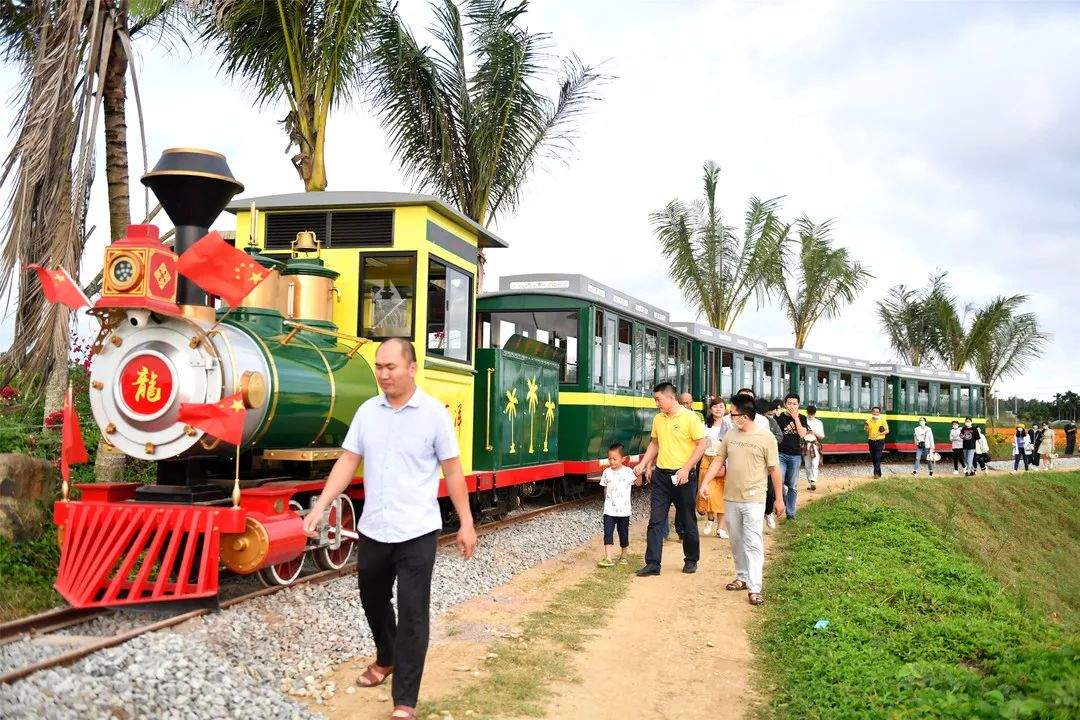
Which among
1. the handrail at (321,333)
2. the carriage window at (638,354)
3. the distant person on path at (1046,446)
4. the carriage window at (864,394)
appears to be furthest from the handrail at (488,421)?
the distant person on path at (1046,446)

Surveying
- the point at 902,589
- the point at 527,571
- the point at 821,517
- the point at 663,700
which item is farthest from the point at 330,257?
the point at 821,517

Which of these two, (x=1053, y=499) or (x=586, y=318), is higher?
(x=586, y=318)

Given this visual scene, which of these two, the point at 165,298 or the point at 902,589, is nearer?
the point at 165,298

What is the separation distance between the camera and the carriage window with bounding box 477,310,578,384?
40.1 ft

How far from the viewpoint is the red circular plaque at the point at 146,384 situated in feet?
18.8

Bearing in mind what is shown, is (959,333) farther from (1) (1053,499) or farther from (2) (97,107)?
(2) (97,107)

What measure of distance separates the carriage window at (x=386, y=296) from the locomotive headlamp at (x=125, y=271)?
8.16 feet

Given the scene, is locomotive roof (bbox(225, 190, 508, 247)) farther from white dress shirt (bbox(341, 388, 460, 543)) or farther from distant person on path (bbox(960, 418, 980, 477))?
distant person on path (bbox(960, 418, 980, 477))

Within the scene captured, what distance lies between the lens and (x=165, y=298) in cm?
571

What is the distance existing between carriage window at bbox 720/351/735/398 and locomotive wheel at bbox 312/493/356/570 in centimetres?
1239

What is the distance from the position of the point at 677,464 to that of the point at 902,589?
7.08 feet

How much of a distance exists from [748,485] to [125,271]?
191 inches

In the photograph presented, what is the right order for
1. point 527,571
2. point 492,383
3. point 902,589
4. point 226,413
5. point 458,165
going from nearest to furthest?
point 226,413 < point 902,589 < point 527,571 < point 492,383 < point 458,165

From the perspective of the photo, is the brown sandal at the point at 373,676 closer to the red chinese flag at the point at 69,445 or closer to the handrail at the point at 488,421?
the red chinese flag at the point at 69,445
